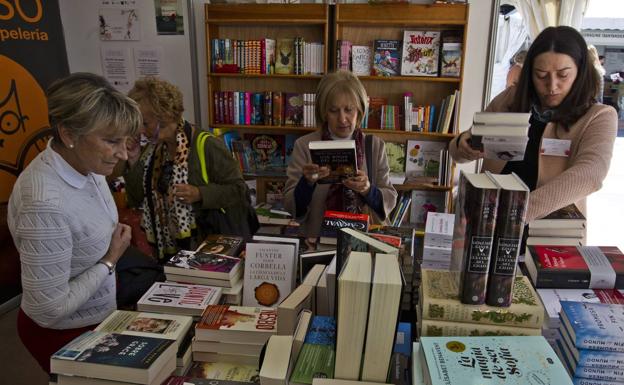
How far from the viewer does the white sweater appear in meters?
1.30

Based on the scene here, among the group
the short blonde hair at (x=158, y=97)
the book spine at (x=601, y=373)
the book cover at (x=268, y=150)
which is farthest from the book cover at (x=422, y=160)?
the book spine at (x=601, y=373)

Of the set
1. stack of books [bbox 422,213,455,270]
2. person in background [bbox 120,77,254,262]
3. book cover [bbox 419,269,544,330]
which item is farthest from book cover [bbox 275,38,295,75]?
book cover [bbox 419,269,544,330]

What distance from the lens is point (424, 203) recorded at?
399 cm

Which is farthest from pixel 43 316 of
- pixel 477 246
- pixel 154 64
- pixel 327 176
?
pixel 154 64

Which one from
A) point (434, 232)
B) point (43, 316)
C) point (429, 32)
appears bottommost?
point (43, 316)

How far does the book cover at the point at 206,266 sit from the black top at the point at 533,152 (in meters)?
1.34

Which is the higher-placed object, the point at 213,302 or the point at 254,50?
the point at 254,50

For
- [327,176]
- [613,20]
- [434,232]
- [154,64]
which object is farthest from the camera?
[154,64]

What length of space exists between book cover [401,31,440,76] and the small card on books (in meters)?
2.15

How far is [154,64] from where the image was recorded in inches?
164

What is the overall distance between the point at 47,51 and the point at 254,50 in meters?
1.71

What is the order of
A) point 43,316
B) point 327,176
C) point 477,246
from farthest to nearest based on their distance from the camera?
point 327,176, point 43,316, point 477,246

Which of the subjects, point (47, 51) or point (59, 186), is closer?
point (59, 186)

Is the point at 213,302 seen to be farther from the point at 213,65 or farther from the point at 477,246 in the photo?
the point at 213,65
